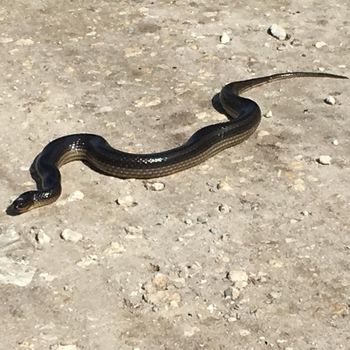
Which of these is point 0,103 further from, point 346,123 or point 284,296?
point 284,296

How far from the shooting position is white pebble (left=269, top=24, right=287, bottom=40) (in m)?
10.3

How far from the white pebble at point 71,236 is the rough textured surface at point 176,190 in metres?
0.05

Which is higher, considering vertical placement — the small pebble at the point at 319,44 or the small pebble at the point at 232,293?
the small pebble at the point at 232,293

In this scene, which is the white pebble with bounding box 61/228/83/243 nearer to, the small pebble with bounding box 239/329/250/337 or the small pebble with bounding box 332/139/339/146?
the small pebble with bounding box 239/329/250/337

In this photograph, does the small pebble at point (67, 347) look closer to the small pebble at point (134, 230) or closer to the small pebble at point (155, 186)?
the small pebble at point (134, 230)

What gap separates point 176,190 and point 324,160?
4.38ft

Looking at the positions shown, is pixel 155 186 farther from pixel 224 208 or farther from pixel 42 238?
pixel 42 238

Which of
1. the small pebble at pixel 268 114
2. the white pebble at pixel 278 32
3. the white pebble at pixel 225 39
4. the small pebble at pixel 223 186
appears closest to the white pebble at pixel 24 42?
the white pebble at pixel 225 39

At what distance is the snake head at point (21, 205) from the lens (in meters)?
7.00

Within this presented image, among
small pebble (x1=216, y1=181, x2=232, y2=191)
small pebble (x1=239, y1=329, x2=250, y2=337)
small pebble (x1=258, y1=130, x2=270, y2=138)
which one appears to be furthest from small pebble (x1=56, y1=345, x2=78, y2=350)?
small pebble (x1=258, y1=130, x2=270, y2=138)

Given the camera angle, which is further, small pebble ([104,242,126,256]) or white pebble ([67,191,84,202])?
white pebble ([67,191,84,202])

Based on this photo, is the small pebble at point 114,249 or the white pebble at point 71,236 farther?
the white pebble at point 71,236

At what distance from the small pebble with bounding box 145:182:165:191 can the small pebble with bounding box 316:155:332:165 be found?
54.4 inches

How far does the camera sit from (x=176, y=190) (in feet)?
24.4
